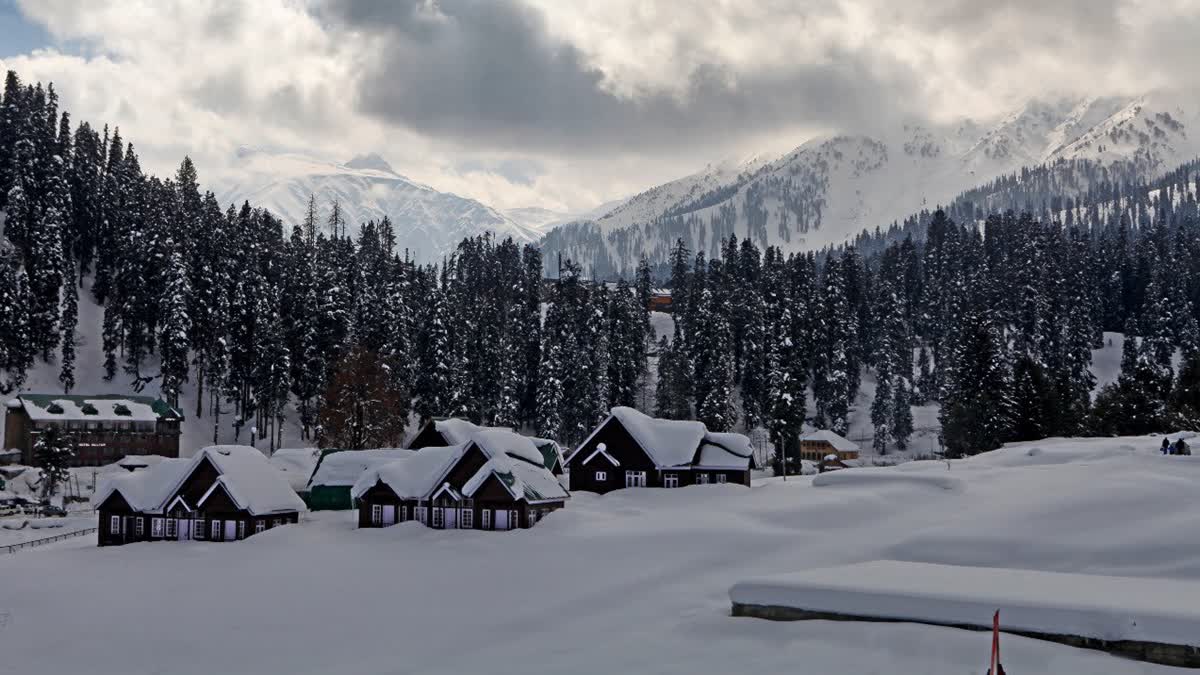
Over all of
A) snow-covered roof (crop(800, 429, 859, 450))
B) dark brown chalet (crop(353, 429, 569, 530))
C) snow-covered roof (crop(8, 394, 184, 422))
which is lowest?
dark brown chalet (crop(353, 429, 569, 530))

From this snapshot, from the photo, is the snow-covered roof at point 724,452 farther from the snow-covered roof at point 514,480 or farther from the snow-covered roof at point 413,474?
the snow-covered roof at point 413,474

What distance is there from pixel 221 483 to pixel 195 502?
90.0 inches

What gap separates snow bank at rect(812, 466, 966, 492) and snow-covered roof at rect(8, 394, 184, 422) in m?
64.8

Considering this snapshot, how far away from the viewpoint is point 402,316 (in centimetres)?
10125

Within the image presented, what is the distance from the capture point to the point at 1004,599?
84.0 feet

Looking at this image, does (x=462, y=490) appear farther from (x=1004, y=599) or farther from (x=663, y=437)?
(x=1004, y=599)

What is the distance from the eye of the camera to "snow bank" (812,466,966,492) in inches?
2096

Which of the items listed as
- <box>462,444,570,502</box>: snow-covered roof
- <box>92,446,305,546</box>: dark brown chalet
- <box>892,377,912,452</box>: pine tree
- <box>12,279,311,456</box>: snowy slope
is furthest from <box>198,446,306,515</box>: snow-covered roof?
<box>892,377,912,452</box>: pine tree

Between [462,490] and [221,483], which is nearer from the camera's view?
[462,490]

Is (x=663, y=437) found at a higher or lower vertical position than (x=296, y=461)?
higher

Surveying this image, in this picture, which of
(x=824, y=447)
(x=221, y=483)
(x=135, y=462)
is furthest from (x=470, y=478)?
(x=824, y=447)

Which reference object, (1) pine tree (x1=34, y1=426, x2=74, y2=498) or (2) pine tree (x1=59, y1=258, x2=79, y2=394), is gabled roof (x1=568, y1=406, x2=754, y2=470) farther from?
(2) pine tree (x1=59, y1=258, x2=79, y2=394)

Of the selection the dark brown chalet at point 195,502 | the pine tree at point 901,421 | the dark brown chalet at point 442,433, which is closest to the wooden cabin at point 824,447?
the pine tree at point 901,421

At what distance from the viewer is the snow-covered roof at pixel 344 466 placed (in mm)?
63781
